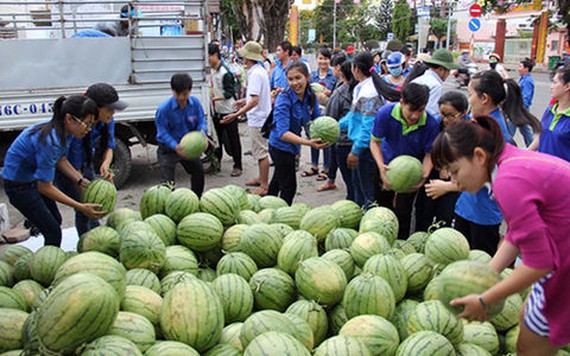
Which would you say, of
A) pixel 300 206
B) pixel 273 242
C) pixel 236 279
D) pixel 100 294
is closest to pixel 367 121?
pixel 300 206

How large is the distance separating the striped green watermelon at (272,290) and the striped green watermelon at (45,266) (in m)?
1.31

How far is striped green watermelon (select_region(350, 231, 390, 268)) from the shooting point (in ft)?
11.1

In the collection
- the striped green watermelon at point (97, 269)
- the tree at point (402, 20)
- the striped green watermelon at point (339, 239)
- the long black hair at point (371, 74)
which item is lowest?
the striped green watermelon at point (339, 239)

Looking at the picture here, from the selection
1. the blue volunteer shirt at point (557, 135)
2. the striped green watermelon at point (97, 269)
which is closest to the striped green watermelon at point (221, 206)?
the striped green watermelon at point (97, 269)

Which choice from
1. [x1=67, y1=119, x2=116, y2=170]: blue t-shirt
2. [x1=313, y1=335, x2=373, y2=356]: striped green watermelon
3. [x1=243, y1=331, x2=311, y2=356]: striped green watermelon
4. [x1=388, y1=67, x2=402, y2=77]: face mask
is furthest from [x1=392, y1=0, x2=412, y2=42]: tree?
[x1=243, y1=331, x2=311, y2=356]: striped green watermelon

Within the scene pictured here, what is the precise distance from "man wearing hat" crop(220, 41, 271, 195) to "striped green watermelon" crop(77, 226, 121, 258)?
11.9ft

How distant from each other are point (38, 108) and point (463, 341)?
20.7 ft

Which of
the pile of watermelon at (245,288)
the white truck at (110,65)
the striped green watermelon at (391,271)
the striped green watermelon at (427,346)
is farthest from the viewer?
the white truck at (110,65)

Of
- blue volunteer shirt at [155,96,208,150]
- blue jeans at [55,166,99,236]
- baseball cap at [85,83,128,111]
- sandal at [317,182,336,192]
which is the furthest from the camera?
sandal at [317,182,336,192]

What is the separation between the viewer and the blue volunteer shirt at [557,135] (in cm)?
413

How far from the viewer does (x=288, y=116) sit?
5340 millimetres

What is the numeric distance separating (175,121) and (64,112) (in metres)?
1.93

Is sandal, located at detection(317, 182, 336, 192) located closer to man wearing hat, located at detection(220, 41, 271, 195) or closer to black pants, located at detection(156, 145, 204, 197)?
man wearing hat, located at detection(220, 41, 271, 195)

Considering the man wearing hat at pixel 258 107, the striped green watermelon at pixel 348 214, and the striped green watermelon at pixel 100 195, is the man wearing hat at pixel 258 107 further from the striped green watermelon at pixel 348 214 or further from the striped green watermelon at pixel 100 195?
the striped green watermelon at pixel 100 195
